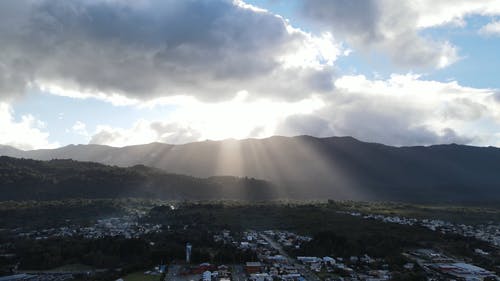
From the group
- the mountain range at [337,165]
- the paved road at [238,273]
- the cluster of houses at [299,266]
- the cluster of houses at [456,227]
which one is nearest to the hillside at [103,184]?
the mountain range at [337,165]

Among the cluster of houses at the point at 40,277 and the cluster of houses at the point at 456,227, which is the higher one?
the cluster of houses at the point at 456,227

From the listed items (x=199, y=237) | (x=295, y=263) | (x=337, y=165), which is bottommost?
(x=295, y=263)

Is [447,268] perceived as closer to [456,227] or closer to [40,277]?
[456,227]

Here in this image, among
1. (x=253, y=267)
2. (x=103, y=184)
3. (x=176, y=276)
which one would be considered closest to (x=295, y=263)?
(x=253, y=267)

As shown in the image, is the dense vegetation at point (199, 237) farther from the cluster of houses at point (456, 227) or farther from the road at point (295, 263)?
the cluster of houses at point (456, 227)

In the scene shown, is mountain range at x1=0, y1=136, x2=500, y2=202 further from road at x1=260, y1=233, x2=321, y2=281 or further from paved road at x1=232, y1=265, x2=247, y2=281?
paved road at x1=232, y1=265, x2=247, y2=281

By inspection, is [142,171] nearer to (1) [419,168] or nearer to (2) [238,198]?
(2) [238,198]
